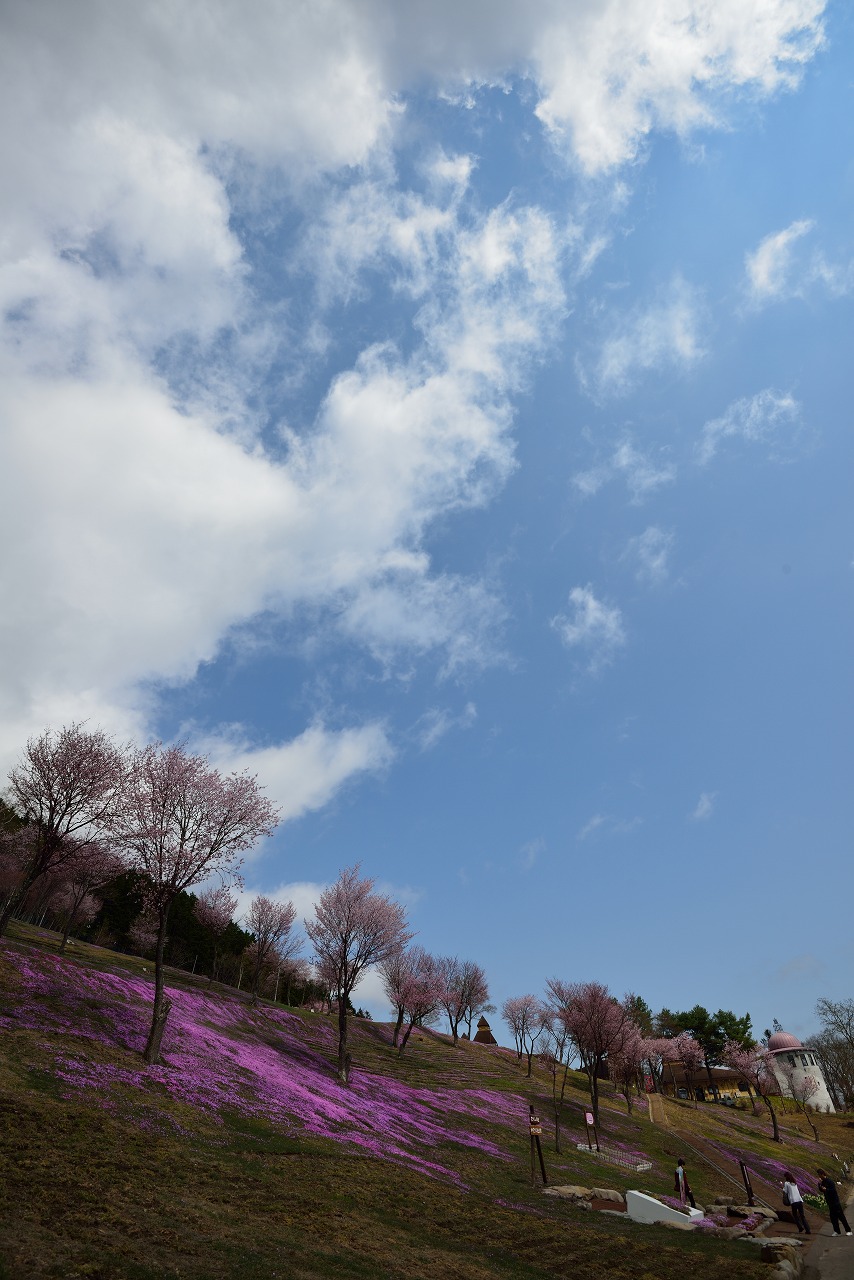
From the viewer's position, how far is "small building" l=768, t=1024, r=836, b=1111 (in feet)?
359

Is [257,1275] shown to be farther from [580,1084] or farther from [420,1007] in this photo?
[580,1084]

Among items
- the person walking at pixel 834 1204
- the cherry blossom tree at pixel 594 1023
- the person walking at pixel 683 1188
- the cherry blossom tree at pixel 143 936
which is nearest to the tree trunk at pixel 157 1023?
the person walking at pixel 683 1188

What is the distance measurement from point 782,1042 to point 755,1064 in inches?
1041

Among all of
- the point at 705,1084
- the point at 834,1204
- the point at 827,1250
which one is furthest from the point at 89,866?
the point at 705,1084

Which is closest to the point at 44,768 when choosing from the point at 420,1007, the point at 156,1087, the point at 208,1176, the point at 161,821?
the point at 161,821

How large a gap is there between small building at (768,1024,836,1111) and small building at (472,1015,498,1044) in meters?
50.7

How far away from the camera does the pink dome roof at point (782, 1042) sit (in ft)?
384

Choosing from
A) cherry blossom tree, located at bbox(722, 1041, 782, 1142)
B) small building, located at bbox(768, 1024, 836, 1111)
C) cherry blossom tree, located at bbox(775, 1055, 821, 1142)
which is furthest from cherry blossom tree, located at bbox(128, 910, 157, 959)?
small building, located at bbox(768, 1024, 836, 1111)

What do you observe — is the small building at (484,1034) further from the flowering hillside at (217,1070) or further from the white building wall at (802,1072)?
the flowering hillside at (217,1070)

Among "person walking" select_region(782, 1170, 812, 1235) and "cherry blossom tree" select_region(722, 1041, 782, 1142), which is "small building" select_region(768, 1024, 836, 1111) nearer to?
"cherry blossom tree" select_region(722, 1041, 782, 1142)

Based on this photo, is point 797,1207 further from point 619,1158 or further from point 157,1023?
point 157,1023

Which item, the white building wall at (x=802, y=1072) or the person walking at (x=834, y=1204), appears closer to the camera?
the person walking at (x=834, y=1204)

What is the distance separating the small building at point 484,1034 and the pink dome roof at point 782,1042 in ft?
167

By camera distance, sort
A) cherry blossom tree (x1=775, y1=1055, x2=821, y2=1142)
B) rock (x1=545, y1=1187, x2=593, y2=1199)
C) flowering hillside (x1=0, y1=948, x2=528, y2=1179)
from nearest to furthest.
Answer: flowering hillside (x1=0, y1=948, x2=528, y2=1179), rock (x1=545, y1=1187, x2=593, y2=1199), cherry blossom tree (x1=775, y1=1055, x2=821, y2=1142)
